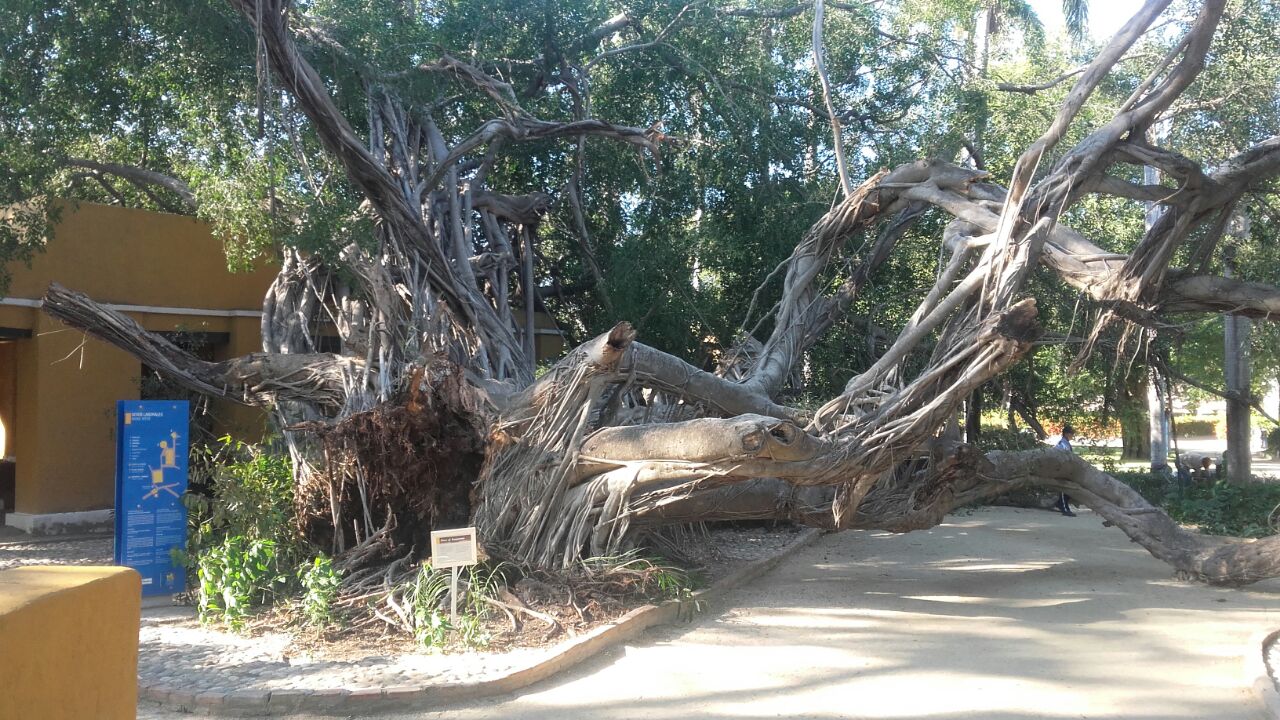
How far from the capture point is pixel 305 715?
5.77 m

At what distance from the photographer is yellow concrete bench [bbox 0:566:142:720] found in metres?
3.52

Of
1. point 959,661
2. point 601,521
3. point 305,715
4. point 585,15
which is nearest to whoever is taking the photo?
point 305,715

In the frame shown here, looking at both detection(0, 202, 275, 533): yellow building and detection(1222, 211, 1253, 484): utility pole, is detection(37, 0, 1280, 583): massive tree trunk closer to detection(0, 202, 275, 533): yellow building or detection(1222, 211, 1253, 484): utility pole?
detection(0, 202, 275, 533): yellow building

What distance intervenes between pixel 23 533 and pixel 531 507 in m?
8.19

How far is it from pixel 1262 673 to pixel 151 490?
8.78 m

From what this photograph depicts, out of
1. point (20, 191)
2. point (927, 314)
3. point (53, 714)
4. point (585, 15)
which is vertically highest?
point (585, 15)

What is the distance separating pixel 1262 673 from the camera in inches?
249

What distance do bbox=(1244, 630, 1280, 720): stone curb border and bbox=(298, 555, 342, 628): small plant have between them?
615 centimetres

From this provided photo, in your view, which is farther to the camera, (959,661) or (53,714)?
(959,661)

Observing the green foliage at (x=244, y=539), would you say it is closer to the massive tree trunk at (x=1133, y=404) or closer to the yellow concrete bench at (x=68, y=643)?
the yellow concrete bench at (x=68, y=643)

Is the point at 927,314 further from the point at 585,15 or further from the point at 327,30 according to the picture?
the point at 585,15

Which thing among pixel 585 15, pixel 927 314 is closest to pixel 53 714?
pixel 927 314

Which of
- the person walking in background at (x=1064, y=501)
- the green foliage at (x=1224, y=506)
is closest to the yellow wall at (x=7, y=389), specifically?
the person walking in background at (x=1064, y=501)

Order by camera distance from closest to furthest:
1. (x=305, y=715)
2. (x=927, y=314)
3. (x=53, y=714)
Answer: (x=53, y=714)
(x=305, y=715)
(x=927, y=314)
